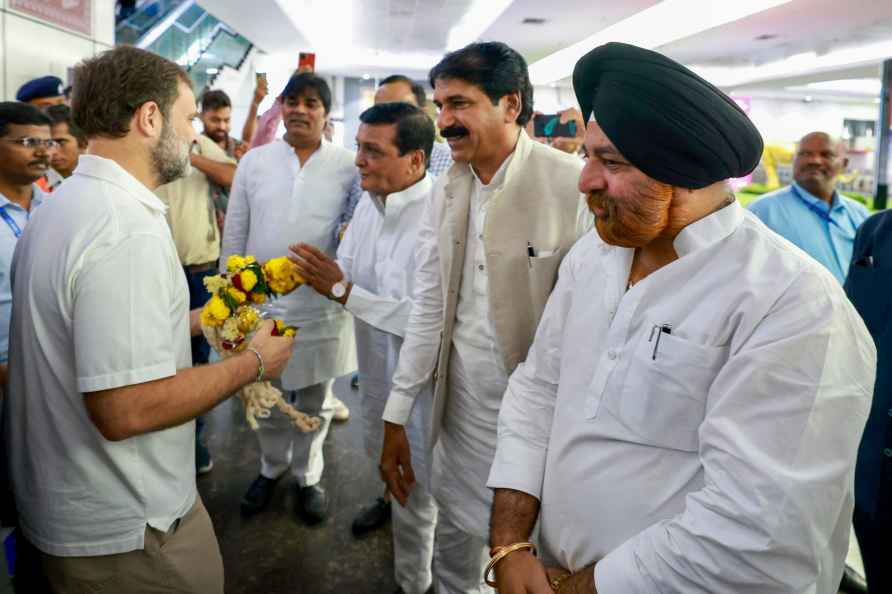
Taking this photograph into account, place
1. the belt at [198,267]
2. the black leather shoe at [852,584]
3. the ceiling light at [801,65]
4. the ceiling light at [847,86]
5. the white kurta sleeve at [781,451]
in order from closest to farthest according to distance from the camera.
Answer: the white kurta sleeve at [781,451], the black leather shoe at [852,584], the belt at [198,267], the ceiling light at [801,65], the ceiling light at [847,86]

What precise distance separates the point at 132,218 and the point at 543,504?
3.50 ft

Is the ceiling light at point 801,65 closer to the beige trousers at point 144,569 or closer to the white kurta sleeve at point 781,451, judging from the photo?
the white kurta sleeve at point 781,451

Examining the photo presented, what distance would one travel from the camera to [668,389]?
3.46 ft

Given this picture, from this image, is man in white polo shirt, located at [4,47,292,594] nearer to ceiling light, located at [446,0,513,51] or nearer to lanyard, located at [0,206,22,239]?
lanyard, located at [0,206,22,239]

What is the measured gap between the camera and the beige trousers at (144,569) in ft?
4.51

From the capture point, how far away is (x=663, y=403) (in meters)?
1.06

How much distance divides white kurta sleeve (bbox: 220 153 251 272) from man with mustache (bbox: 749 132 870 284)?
2.95 metres

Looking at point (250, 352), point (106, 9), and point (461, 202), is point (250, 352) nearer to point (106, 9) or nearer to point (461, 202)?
point (461, 202)

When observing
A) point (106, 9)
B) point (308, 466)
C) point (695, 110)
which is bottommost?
point (308, 466)

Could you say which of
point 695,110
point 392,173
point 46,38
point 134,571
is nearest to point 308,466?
point 392,173

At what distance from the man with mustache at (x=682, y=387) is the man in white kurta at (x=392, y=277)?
44.2 inches

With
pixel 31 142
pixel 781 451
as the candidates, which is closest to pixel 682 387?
pixel 781 451

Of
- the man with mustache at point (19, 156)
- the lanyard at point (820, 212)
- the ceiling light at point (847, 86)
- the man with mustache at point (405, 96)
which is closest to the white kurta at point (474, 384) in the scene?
the man with mustache at point (19, 156)

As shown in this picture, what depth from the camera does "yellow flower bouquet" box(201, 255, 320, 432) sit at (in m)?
1.82
